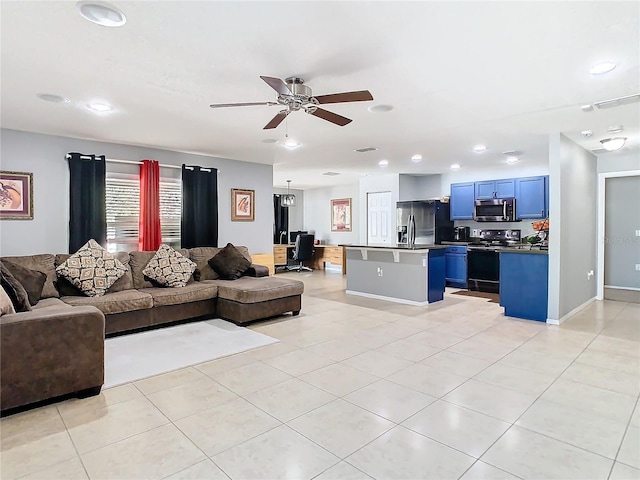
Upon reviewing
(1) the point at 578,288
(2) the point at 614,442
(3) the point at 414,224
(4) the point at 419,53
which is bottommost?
(2) the point at 614,442

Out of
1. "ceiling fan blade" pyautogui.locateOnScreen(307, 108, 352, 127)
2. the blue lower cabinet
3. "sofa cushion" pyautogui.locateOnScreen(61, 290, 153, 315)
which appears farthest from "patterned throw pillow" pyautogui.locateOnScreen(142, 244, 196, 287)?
the blue lower cabinet

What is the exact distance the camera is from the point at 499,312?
5.41m

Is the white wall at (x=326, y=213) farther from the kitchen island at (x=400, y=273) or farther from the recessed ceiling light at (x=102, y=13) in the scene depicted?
the recessed ceiling light at (x=102, y=13)

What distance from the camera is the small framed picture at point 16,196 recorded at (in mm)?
4523

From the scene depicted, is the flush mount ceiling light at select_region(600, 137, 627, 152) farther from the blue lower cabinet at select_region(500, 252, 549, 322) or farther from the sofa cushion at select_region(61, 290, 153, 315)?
the sofa cushion at select_region(61, 290, 153, 315)

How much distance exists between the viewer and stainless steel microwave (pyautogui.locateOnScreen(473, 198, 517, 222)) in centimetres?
724

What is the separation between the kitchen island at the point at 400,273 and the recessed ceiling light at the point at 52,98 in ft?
14.9

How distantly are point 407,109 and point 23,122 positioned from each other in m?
4.22

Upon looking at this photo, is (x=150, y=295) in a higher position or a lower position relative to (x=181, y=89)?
lower

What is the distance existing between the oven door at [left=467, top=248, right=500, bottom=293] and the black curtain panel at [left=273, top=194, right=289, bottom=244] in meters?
5.40

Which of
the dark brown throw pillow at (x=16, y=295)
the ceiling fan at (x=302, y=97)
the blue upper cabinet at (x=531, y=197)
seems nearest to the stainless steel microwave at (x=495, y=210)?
the blue upper cabinet at (x=531, y=197)

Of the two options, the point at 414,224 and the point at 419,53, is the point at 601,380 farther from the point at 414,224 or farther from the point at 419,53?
the point at 414,224

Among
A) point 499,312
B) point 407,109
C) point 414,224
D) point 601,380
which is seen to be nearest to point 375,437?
point 601,380

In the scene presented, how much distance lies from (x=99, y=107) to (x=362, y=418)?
3681mm
